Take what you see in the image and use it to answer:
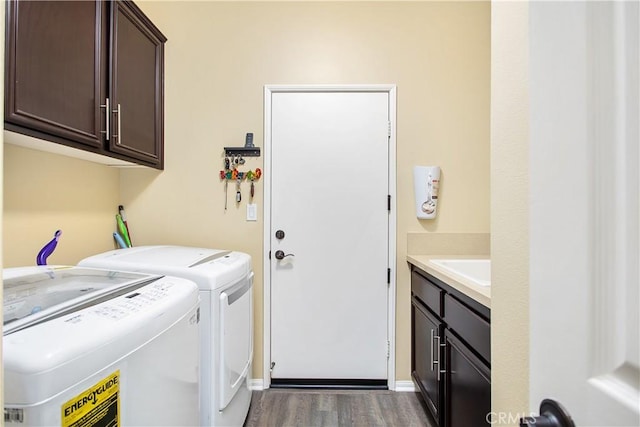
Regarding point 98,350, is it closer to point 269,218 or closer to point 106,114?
point 106,114

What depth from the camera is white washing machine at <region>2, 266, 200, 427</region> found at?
1.98 feet

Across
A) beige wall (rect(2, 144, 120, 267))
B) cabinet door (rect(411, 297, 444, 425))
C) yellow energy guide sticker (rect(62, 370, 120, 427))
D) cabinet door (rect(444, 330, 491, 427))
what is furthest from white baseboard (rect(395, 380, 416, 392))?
beige wall (rect(2, 144, 120, 267))

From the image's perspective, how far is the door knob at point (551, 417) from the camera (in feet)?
1.42

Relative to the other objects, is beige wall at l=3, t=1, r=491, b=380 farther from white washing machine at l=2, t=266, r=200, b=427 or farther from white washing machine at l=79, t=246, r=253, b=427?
white washing machine at l=2, t=266, r=200, b=427

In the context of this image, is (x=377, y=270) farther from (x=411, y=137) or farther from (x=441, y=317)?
(x=411, y=137)

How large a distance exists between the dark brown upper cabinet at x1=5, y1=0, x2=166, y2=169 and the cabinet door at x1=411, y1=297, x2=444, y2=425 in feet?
6.28

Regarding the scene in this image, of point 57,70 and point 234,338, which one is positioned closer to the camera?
point 57,70

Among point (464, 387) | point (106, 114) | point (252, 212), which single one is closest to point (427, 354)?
point (464, 387)

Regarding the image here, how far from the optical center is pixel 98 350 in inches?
27.8

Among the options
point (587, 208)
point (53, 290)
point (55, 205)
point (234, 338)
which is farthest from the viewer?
point (55, 205)

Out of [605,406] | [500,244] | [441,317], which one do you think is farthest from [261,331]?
[605,406]

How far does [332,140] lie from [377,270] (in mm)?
937

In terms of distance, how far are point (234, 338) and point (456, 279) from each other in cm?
108

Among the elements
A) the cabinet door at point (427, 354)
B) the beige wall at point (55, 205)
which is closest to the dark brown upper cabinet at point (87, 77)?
the beige wall at point (55, 205)
